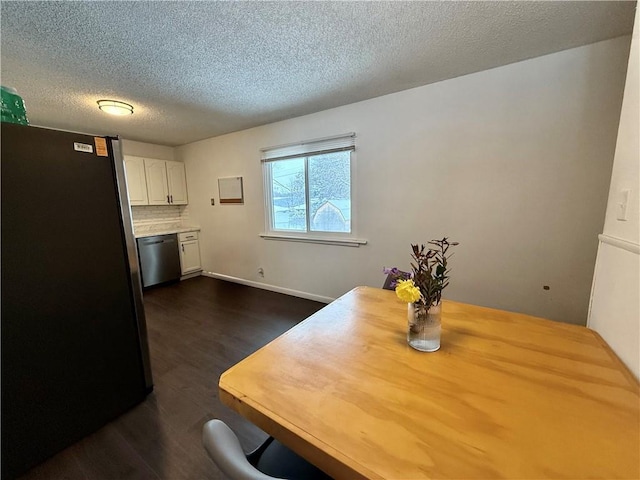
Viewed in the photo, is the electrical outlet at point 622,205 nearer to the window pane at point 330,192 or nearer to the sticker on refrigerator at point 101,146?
the window pane at point 330,192

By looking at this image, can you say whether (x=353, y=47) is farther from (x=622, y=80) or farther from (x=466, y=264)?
(x=466, y=264)

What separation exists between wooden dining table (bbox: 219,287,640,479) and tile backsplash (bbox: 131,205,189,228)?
4603 millimetres

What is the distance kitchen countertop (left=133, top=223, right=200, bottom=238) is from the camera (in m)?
4.29

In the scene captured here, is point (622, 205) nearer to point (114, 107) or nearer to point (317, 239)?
point (317, 239)

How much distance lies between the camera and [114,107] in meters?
2.68

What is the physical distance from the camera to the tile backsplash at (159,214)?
445 centimetres

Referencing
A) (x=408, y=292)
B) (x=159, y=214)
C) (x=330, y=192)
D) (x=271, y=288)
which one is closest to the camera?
(x=408, y=292)

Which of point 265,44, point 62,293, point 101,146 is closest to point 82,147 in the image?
point 101,146

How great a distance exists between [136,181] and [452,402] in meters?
4.96

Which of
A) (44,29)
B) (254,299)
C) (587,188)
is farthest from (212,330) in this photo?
(587,188)

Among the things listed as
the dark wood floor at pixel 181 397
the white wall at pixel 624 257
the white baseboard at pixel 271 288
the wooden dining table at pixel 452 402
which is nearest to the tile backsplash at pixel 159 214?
the white baseboard at pixel 271 288

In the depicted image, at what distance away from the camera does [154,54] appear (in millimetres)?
1835

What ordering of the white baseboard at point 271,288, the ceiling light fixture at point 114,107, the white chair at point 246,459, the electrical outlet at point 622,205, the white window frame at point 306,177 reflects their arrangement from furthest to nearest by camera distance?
the white baseboard at point 271,288
the white window frame at point 306,177
the ceiling light fixture at point 114,107
the electrical outlet at point 622,205
the white chair at point 246,459

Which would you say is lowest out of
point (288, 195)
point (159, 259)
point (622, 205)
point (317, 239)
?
point (159, 259)
